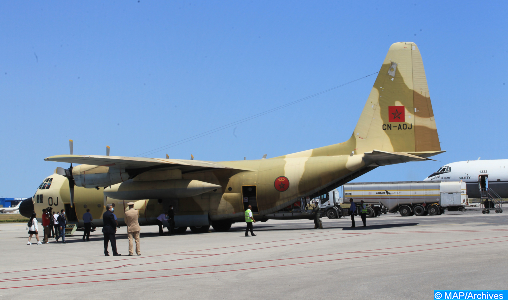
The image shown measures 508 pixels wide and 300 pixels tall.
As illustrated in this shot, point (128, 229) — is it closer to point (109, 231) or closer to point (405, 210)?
point (109, 231)

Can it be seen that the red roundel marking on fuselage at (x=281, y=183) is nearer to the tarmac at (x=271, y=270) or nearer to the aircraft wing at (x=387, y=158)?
the aircraft wing at (x=387, y=158)

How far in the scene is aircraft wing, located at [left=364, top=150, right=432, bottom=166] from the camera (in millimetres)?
21109

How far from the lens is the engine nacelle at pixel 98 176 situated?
2244 cm

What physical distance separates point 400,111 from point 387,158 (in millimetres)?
2548

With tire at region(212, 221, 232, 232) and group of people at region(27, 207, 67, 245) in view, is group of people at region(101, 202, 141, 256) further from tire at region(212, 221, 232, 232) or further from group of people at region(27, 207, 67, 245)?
tire at region(212, 221, 232, 232)

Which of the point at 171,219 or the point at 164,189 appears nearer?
the point at 164,189

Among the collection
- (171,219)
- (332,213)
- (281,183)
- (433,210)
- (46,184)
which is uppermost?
(46,184)

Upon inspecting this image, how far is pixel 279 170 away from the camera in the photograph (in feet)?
77.6

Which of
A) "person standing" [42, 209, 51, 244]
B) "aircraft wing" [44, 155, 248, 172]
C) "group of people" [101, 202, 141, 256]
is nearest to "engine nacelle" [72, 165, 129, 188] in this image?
"aircraft wing" [44, 155, 248, 172]

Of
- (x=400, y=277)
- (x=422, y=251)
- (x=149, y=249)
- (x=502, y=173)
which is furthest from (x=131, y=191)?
(x=502, y=173)

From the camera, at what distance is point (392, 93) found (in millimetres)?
22984

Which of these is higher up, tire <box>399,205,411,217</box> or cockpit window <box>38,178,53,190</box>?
cockpit window <box>38,178,53,190</box>

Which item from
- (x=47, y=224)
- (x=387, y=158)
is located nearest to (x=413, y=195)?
(x=387, y=158)

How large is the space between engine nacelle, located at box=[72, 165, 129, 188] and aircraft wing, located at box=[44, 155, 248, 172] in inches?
16.2
